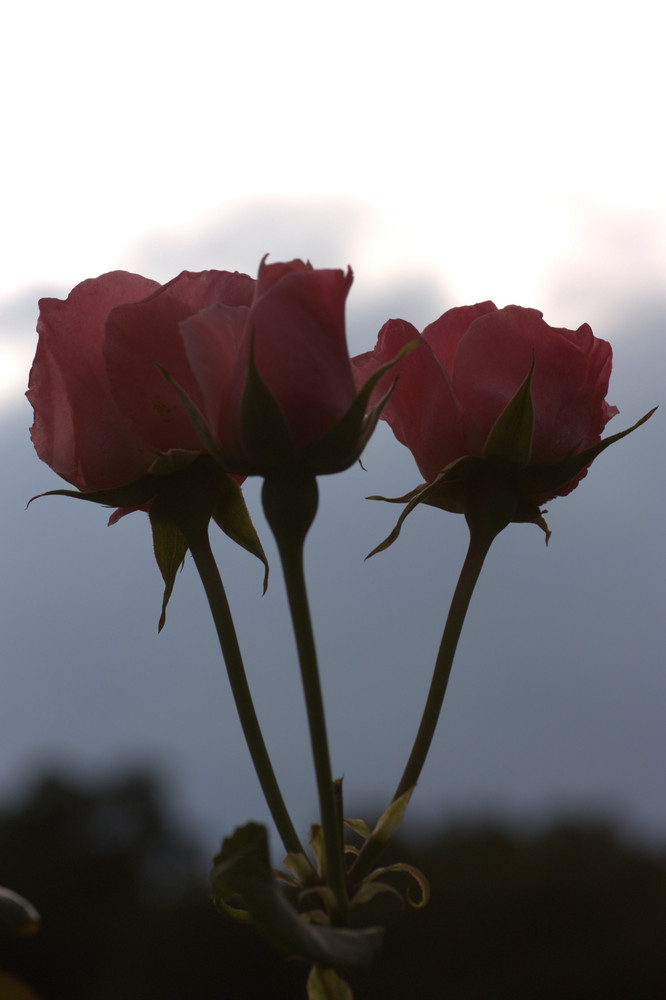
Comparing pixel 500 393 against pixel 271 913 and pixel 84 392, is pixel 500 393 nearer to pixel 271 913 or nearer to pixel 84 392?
pixel 84 392

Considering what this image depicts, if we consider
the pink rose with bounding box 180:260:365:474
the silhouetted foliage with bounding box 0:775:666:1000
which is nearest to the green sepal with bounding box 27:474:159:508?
the pink rose with bounding box 180:260:365:474

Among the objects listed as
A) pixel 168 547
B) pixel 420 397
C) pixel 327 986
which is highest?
pixel 420 397

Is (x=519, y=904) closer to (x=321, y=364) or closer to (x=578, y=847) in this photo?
(x=578, y=847)

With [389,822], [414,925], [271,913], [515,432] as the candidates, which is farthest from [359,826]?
[414,925]

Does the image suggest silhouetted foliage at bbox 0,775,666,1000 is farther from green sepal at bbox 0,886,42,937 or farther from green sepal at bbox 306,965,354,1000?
green sepal at bbox 0,886,42,937

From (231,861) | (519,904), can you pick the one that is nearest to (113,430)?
(231,861)

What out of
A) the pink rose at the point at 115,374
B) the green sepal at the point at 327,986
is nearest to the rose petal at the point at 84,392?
the pink rose at the point at 115,374
